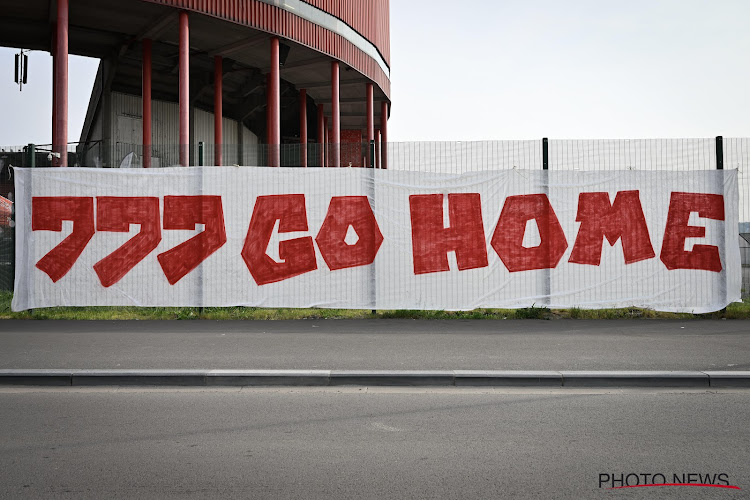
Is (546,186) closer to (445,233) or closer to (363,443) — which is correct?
(445,233)

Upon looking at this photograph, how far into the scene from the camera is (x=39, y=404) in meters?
5.78

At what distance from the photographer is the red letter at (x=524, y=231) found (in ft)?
37.0

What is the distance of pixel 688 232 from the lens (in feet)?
37.3

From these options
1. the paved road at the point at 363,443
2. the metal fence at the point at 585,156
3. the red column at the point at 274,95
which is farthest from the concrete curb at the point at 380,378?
the red column at the point at 274,95

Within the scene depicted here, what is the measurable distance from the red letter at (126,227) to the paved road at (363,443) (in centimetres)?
533

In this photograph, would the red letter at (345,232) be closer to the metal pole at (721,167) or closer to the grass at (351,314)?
the grass at (351,314)

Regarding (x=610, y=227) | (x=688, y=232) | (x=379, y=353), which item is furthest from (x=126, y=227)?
(x=688, y=232)

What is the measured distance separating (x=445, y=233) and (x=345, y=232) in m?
1.76

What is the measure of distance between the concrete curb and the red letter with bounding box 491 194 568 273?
4831mm

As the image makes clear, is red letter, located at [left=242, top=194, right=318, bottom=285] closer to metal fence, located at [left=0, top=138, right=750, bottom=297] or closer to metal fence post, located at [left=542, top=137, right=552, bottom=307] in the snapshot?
metal fence, located at [left=0, top=138, right=750, bottom=297]

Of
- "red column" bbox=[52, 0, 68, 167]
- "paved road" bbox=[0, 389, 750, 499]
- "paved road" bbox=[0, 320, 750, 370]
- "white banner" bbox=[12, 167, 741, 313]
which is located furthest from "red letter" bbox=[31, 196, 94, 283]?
"red column" bbox=[52, 0, 68, 167]

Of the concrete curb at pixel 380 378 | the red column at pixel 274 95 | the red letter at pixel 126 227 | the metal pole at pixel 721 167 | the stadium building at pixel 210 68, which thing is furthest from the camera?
the red column at pixel 274 95

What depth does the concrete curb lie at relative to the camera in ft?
21.2

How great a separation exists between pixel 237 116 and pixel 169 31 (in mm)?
13822
